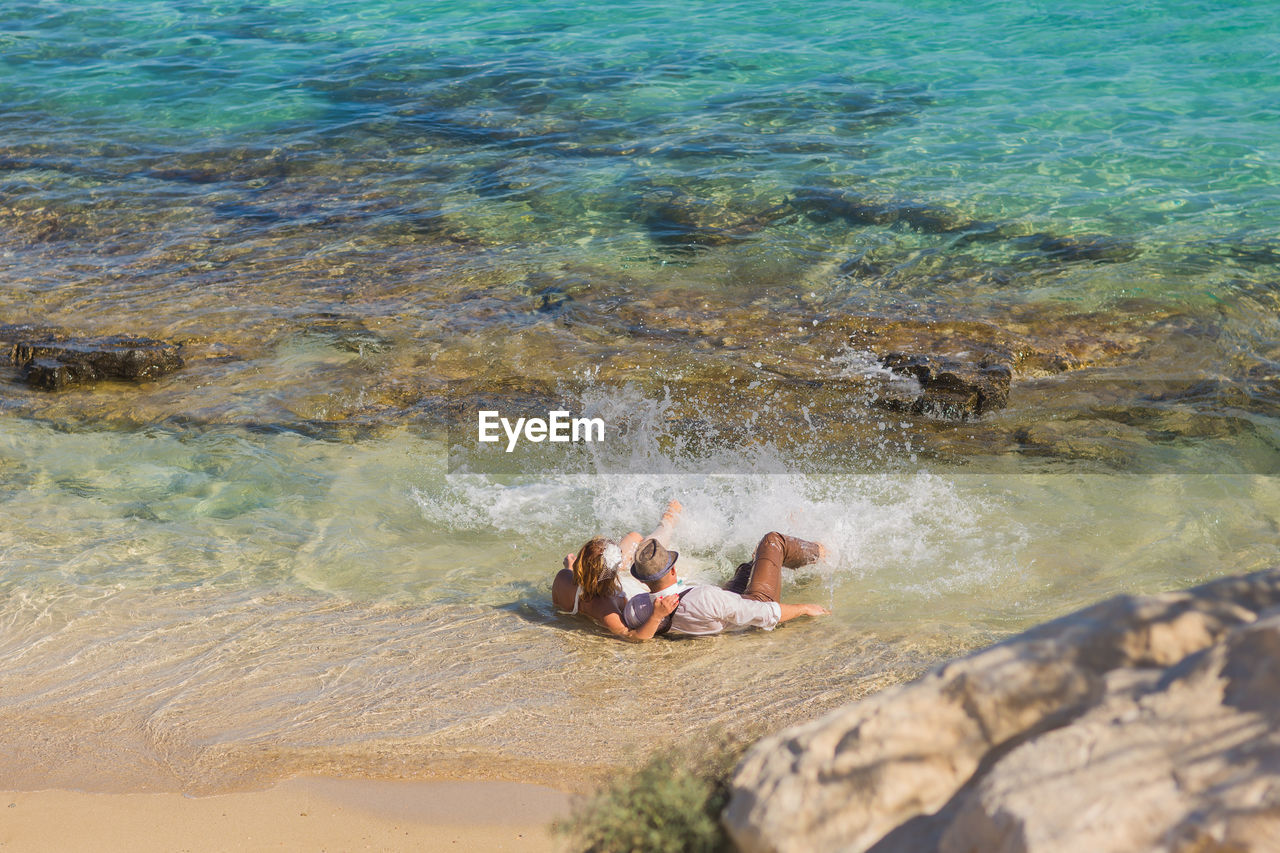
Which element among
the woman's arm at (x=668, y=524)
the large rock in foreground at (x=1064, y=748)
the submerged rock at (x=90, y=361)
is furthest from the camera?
the submerged rock at (x=90, y=361)

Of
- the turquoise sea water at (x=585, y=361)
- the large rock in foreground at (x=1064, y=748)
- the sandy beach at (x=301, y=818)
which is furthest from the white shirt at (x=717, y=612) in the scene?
the large rock in foreground at (x=1064, y=748)

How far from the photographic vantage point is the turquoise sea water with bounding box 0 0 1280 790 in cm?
493

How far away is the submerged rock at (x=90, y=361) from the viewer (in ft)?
27.1

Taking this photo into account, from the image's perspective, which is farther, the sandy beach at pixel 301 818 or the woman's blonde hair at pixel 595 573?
the woman's blonde hair at pixel 595 573

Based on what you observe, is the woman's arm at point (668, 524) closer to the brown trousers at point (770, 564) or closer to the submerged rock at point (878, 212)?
the brown trousers at point (770, 564)

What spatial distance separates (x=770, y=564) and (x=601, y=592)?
0.98 meters

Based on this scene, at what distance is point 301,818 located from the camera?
386cm

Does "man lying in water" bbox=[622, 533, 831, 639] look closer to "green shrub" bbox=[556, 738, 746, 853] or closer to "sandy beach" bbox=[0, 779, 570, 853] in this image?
"sandy beach" bbox=[0, 779, 570, 853]

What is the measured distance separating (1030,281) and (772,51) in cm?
926

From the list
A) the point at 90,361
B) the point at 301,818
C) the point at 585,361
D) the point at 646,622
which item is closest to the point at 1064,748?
the point at 301,818

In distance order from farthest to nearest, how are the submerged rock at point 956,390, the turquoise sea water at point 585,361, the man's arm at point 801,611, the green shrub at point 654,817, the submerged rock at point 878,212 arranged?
the submerged rock at point 878,212 → the submerged rock at point 956,390 → the man's arm at point 801,611 → the turquoise sea water at point 585,361 → the green shrub at point 654,817

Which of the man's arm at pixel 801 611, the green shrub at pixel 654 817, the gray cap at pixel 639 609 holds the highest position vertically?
the green shrub at pixel 654 817

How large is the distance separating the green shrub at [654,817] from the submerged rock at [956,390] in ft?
16.8

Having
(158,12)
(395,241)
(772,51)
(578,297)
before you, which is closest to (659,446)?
(578,297)
